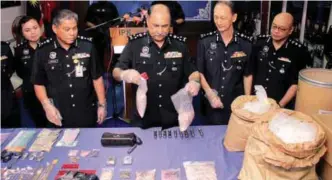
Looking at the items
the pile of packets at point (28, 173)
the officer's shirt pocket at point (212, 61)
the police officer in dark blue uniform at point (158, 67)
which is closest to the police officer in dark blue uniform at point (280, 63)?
the officer's shirt pocket at point (212, 61)

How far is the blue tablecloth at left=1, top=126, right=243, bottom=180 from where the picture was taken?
63.9 inches

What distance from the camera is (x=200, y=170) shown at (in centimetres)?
159

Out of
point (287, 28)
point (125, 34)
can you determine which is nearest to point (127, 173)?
point (287, 28)

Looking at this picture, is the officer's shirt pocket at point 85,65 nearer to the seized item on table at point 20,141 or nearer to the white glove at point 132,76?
the white glove at point 132,76

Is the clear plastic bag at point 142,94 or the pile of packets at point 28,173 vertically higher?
the clear plastic bag at point 142,94

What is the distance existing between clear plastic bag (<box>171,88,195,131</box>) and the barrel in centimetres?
66

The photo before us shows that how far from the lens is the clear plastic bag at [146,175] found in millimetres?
1535

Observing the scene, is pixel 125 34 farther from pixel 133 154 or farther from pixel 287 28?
pixel 133 154

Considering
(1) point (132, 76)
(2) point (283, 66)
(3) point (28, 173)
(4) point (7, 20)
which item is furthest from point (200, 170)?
(4) point (7, 20)

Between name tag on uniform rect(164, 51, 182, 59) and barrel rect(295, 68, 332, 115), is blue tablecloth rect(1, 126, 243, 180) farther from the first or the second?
name tag on uniform rect(164, 51, 182, 59)

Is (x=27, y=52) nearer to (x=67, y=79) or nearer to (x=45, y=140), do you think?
(x=67, y=79)

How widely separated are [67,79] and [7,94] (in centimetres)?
63

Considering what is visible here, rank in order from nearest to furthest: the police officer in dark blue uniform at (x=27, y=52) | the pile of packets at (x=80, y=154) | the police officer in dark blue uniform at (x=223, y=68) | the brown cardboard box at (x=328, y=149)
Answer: the brown cardboard box at (x=328, y=149) → the pile of packets at (x=80, y=154) → the police officer in dark blue uniform at (x=223, y=68) → the police officer in dark blue uniform at (x=27, y=52)

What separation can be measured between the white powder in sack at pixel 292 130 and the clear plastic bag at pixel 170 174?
1.70 feet
